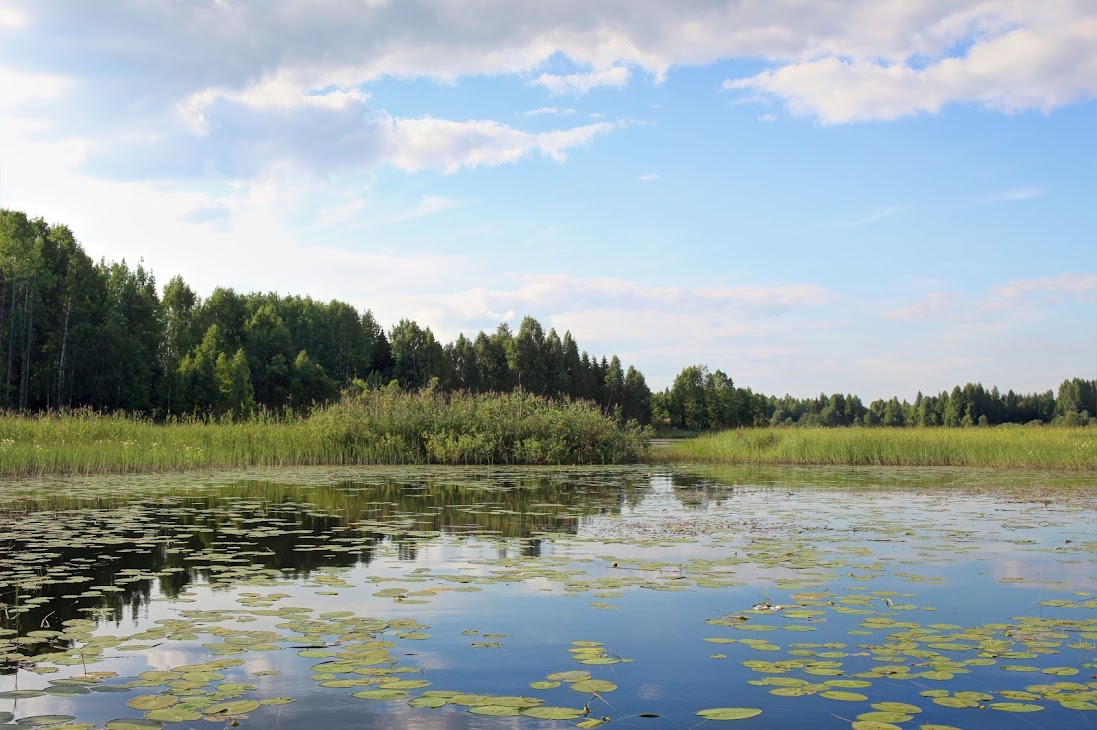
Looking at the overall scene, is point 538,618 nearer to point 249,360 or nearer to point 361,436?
point 361,436

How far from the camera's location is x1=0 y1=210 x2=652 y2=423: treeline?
4231 cm

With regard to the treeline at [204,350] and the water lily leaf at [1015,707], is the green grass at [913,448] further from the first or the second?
the water lily leaf at [1015,707]

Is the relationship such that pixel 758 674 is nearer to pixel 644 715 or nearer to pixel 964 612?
pixel 644 715

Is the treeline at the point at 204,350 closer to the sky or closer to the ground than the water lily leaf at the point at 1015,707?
closer to the sky

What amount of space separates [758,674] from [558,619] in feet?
4.76

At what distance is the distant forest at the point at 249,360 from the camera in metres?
42.4

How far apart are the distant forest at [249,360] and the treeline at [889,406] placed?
21 cm

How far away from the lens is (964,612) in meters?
5.14

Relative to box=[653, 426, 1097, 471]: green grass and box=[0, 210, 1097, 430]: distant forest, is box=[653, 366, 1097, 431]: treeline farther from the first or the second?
A: box=[653, 426, 1097, 471]: green grass

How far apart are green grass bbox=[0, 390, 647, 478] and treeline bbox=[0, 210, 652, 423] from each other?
127cm

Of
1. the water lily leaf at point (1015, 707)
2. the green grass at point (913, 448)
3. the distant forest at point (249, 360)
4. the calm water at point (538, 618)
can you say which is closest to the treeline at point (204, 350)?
the distant forest at point (249, 360)

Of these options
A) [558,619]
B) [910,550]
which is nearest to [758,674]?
[558,619]

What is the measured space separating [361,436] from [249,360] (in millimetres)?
46046

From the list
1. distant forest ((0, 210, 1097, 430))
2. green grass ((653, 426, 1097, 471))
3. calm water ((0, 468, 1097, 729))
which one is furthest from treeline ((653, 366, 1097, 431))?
calm water ((0, 468, 1097, 729))
